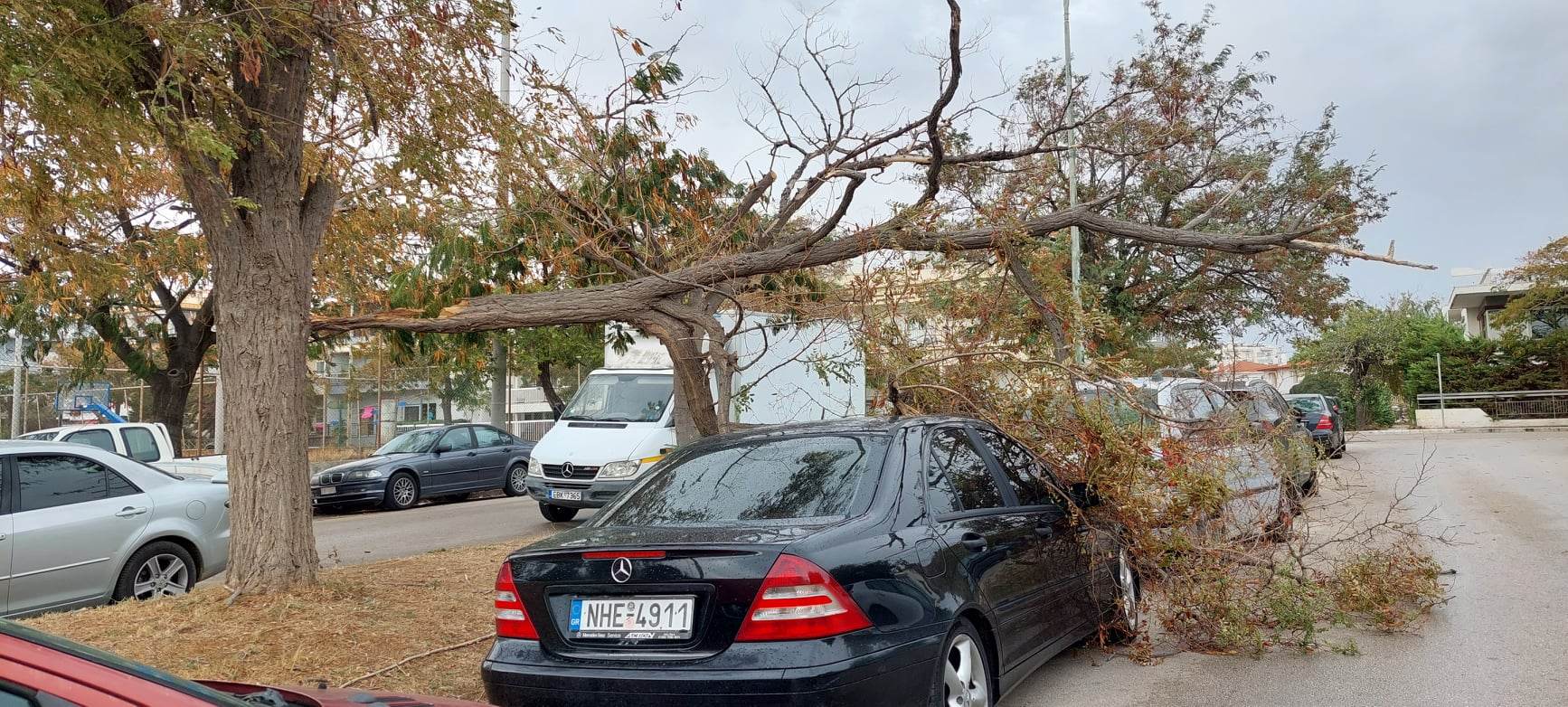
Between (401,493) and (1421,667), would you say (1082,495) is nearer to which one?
(1421,667)

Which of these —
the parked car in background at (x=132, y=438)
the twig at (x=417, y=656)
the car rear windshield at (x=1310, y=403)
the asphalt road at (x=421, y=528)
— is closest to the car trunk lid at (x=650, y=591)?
the twig at (x=417, y=656)

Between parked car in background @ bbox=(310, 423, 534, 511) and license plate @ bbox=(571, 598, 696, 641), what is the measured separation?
1444cm

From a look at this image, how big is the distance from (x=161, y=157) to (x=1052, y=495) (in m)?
9.23

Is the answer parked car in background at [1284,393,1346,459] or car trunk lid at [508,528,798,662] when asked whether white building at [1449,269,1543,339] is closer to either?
parked car in background at [1284,393,1346,459]

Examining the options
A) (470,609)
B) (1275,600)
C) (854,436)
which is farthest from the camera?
(470,609)

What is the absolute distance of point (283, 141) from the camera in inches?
293

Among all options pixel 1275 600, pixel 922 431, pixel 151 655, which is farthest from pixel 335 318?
pixel 1275 600

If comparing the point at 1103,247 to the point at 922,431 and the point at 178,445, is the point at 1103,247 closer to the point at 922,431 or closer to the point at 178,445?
the point at 178,445

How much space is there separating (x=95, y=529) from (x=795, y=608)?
21.5 ft

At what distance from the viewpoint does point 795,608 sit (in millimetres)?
3797

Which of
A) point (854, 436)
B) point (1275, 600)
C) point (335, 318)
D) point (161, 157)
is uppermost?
point (161, 157)

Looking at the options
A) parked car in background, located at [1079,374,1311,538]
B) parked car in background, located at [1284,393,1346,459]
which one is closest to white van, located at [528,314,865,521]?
parked car in background, located at [1079,374,1311,538]

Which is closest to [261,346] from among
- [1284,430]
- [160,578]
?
[160,578]

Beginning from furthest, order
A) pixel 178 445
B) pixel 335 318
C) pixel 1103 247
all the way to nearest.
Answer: pixel 1103 247 < pixel 178 445 < pixel 335 318
